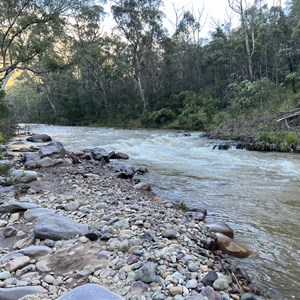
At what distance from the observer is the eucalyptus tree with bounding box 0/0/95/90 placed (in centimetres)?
1421

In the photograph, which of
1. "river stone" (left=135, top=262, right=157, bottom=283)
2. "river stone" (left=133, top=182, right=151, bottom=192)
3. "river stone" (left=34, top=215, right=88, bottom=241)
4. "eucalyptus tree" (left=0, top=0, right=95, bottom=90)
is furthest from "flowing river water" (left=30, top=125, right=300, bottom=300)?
"eucalyptus tree" (left=0, top=0, right=95, bottom=90)

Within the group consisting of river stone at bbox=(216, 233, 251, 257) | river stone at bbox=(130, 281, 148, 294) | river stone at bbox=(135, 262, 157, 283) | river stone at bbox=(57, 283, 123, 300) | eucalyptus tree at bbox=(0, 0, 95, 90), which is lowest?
river stone at bbox=(216, 233, 251, 257)

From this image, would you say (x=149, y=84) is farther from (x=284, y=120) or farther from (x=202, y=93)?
(x=284, y=120)

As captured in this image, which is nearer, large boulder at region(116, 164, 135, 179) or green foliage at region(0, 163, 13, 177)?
green foliage at region(0, 163, 13, 177)

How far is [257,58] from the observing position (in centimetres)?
2520

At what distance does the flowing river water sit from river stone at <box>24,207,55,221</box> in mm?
2404

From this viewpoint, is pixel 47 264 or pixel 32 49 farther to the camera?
pixel 32 49

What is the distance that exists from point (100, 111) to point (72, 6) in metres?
16.9

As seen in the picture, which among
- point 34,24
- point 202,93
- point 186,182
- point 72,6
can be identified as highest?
point 72,6

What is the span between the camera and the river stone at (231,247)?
362 cm

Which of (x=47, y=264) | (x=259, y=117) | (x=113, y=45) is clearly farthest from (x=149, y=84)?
(x=47, y=264)

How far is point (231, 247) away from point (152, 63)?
95.0 feet

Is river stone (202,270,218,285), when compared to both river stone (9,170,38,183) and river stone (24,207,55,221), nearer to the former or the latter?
river stone (24,207,55,221)

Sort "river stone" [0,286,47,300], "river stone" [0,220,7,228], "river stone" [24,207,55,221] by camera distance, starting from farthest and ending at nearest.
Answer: "river stone" [24,207,55,221] → "river stone" [0,220,7,228] → "river stone" [0,286,47,300]
